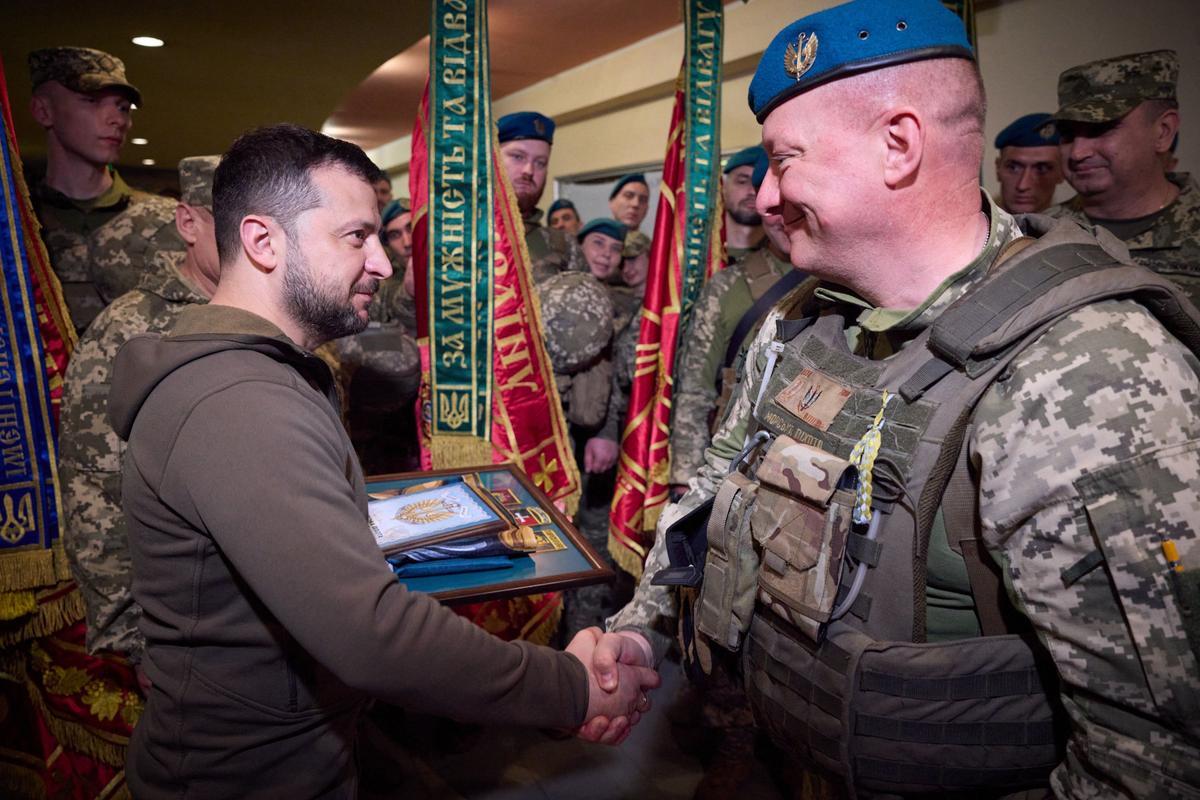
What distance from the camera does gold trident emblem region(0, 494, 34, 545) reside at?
6.82 ft

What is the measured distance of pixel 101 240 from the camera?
116 inches

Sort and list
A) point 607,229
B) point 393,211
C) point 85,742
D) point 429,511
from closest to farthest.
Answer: point 429,511, point 85,742, point 393,211, point 607,229

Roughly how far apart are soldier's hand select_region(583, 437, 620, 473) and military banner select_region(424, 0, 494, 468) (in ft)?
3.46

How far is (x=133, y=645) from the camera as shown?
1.85 metres

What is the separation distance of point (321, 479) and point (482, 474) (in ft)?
3.33

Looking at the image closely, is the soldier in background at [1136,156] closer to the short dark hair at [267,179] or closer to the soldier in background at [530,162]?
the soldier in background at [530,162]

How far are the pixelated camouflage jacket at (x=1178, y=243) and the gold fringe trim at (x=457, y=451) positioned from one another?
2116 mm

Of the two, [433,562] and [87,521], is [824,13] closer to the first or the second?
[433,562]

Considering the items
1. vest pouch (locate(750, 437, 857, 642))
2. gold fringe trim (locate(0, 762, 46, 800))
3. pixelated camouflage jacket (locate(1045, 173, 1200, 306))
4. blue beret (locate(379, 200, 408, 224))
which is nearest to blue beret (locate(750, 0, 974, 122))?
vest pouch (locate(750, 437, 857, 642))

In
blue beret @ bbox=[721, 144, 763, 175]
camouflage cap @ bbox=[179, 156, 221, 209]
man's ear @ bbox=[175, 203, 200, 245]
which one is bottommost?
man's ear @ bbox=[175, 203, 200, 245]

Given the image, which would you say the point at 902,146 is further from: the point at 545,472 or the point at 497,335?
the point at 545,472

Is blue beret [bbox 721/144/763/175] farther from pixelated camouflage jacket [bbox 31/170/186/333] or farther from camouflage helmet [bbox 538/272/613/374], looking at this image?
pixelated camouflage jacket [bbox 31/170/186/333]

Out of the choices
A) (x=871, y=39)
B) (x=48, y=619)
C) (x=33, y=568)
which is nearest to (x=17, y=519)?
(x=33, y=568)

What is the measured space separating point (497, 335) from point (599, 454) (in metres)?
1.15
